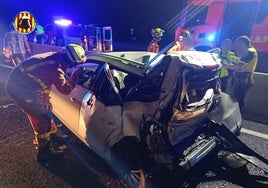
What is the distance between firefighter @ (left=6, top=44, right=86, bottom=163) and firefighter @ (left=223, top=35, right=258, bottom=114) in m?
3.27

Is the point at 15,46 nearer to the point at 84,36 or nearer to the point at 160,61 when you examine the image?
the point at 84,36

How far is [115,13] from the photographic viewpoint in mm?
23516

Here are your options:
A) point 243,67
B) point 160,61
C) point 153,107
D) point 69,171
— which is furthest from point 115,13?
point 153,107

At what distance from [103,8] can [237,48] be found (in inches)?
801

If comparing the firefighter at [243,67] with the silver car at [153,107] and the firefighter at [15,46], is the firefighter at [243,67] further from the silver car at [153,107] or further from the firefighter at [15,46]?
the firefighter at [15,46]

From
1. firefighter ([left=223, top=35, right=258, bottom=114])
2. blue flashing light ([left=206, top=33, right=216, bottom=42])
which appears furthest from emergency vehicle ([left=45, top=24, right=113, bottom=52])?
firefighter ([left=223, top=35, right=258, bottom=114])

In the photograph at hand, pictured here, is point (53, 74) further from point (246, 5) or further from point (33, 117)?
point (246, 5)

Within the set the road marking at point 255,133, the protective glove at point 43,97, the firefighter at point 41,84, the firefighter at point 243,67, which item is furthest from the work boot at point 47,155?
the firefighter at point 243,67

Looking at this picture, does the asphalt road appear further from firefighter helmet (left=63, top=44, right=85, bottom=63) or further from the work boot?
firefighter helmet (left=63, top=44, right=85, bottom=63)

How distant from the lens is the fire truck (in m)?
10.1

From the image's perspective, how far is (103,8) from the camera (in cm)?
2412

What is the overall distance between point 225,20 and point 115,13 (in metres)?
14.0

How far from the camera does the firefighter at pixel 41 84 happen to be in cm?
355

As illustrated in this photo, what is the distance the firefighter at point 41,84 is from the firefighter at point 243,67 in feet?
10.7
